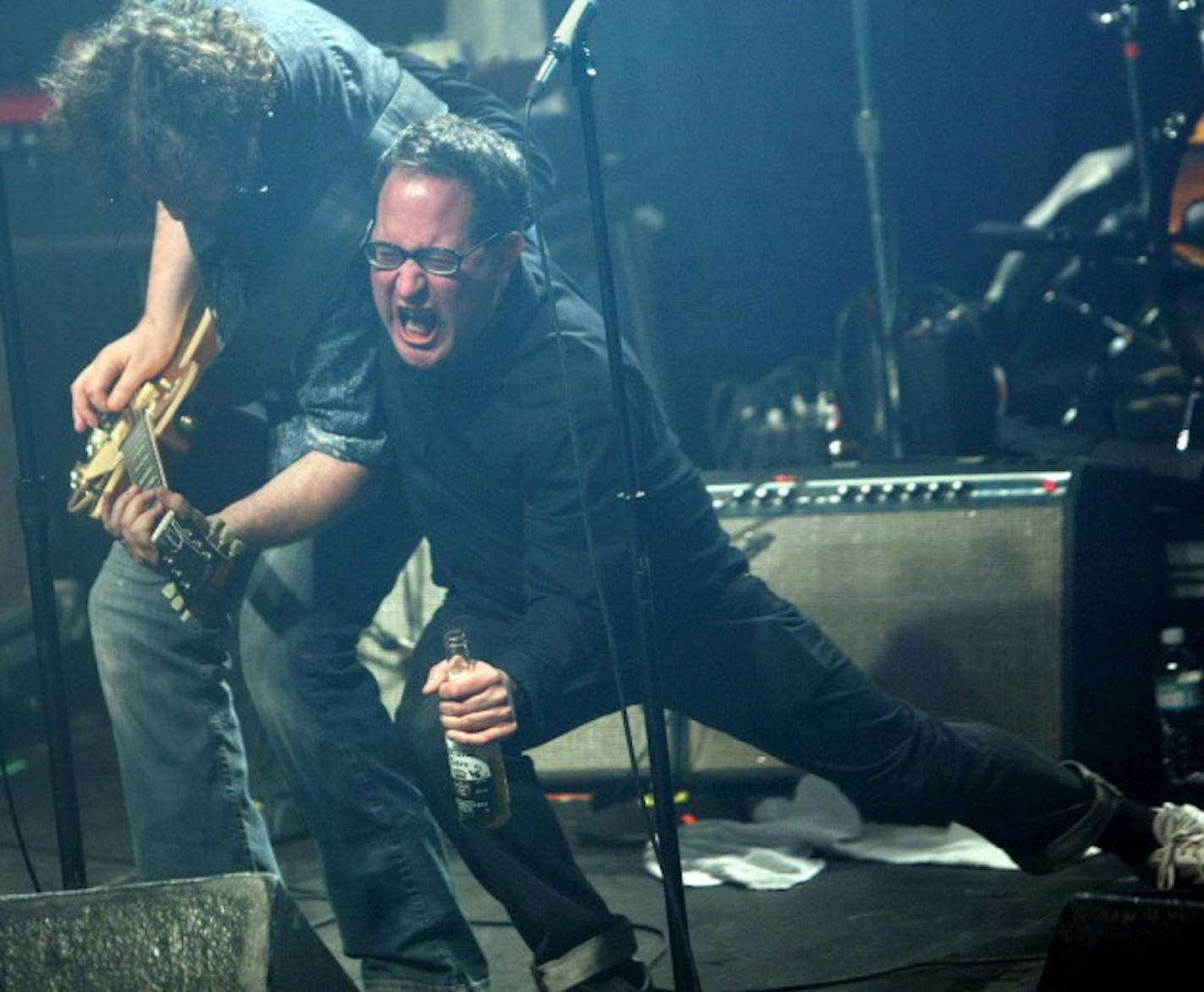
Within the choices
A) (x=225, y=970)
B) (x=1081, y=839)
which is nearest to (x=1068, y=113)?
(x=1081, y=839)

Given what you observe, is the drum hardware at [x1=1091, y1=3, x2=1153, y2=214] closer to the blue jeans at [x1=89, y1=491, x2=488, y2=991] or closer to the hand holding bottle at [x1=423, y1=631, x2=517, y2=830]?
the blue jeans at [x1=89, y1=491, x2=488, y2=991]

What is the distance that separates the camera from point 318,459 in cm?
325

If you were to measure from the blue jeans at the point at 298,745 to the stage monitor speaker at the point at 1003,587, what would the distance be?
1278 millimetres

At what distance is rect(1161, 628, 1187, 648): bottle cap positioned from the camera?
416 cm

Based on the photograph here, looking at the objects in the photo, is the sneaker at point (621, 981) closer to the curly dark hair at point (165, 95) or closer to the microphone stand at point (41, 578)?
the microphone stand at point (41, 578)

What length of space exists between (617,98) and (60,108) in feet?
12.8

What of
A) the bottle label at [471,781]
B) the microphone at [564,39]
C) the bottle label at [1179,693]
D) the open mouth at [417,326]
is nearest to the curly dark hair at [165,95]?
the open mouth at [417,326]

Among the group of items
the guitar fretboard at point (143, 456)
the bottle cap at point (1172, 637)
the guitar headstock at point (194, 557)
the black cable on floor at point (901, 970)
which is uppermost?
the guitar fretboard at point (143, 456)

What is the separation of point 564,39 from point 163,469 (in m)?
1.10

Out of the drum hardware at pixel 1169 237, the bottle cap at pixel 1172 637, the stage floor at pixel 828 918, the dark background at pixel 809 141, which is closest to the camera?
the stage floor at pixel 828 918

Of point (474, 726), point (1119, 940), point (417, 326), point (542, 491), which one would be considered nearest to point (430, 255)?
point (417, 326)

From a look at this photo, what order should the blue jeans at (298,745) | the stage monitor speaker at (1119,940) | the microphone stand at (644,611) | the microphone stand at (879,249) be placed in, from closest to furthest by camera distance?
the stage monitor speaker at (1119,940)
the microphone stand at (644,611)
the blue jeans at (298,745)
the microphone stand at (879,249)

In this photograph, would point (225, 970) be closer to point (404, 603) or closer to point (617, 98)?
point (404, 603)

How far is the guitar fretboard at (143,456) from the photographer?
326 centimetres
